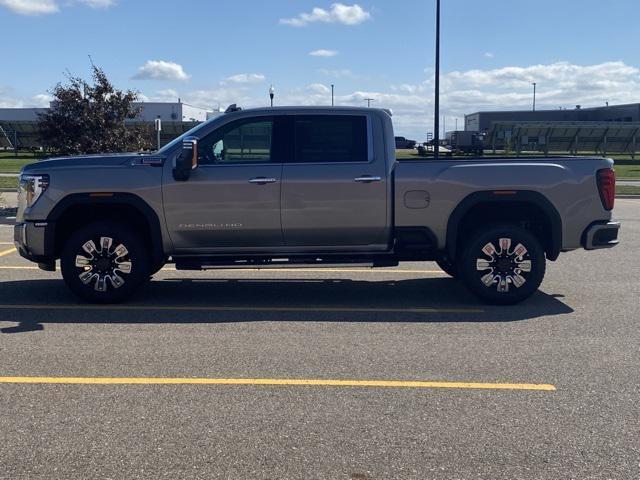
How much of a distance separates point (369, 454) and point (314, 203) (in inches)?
149

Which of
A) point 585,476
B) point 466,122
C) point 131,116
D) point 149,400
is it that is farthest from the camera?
point 466,122

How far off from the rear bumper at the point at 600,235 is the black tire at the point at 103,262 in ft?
15.7

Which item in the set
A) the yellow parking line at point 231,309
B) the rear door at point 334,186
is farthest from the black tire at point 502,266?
the rear door at point 334,186

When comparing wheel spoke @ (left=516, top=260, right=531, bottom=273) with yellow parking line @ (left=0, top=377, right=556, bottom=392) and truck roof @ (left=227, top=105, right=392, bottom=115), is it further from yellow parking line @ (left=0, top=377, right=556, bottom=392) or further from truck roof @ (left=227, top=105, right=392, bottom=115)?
yellow parking line @ (left=0, top=377, right=556, bottom=392)

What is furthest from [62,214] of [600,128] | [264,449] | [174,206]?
[600,128]

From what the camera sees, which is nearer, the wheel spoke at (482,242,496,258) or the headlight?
the headlight

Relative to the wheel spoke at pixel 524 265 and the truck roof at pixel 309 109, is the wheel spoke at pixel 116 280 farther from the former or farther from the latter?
the wheel spoke at pixel 524 265

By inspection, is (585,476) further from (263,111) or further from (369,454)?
(263,111)

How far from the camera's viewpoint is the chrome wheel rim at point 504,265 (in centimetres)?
731

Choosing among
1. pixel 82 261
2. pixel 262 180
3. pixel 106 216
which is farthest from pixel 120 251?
pixel 262 180

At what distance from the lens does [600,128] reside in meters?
55.0

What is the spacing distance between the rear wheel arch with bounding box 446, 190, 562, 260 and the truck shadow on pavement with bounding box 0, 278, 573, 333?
0.68 metres

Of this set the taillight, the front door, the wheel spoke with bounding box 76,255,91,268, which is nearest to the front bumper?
the wheel spoke with bounding box 76,255,91,268

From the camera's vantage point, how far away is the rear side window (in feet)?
24.1
